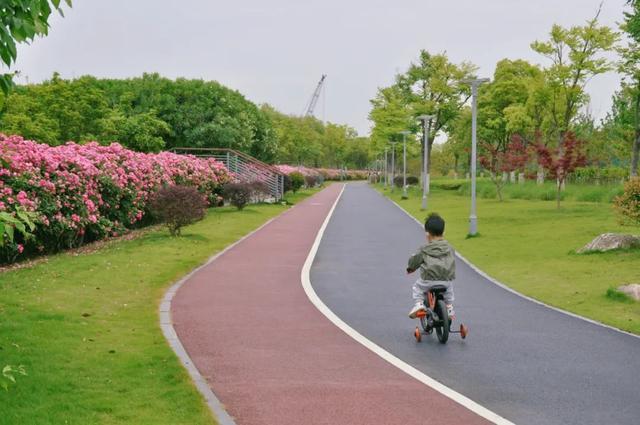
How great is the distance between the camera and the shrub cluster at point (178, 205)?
60.1ft

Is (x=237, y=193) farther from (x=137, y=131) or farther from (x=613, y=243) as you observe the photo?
(x=613, y=243)

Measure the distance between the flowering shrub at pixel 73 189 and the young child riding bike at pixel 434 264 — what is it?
6.96 metres

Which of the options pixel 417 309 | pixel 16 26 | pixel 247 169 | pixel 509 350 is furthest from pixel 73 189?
pixel 247 169

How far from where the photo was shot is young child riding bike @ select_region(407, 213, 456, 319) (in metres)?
7.93

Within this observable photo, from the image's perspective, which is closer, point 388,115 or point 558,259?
point 558,259

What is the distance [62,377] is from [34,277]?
628 cm

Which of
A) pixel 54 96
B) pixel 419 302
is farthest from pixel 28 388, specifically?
pixel 54 96

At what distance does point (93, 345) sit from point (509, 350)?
4684 millimetres

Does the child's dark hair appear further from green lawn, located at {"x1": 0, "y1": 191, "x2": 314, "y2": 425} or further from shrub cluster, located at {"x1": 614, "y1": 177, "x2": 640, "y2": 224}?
shrub cluster, located at {"x1": 614, "y1": 177, "x2": 640, "y2": 224}

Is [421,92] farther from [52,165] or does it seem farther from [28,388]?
[28,388]

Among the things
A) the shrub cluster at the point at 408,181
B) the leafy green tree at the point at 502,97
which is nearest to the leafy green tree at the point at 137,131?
the leafy green tree at the point at 502,97

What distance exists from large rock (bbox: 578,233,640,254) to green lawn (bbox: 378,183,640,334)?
339 millimetres

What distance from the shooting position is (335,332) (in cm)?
847

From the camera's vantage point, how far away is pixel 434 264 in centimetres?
792
